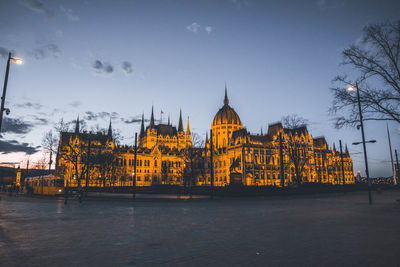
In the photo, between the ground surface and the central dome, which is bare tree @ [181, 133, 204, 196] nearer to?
the ground surface

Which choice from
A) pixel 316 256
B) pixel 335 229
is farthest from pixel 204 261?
pixel 335 229

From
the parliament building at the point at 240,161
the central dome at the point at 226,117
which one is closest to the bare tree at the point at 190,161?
the parliament building at the point at 240,161

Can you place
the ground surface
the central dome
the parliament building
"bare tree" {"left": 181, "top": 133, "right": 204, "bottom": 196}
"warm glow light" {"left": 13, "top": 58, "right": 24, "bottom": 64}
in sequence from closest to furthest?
the ground surface → "warm glow light" {"left": 13, "top": 58, "right": 24, "bottom": 64} → "bare tree" {"left": 181, "top": 133, "right": 204, "bottom": 196} → the parliament building → the central dome

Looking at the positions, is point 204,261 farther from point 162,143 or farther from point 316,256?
point 162,143

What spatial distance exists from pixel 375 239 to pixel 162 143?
548ft

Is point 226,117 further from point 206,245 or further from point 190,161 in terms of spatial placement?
point 206,245

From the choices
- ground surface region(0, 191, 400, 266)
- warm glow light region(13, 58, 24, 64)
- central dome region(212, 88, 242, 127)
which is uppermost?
central dome region(212, 88, 242, 127)

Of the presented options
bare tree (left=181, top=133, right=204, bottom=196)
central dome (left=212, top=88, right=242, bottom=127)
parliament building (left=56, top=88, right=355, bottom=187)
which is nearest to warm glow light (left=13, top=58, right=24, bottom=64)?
bare tree (left=181, top=133, right=204, bottom=196)

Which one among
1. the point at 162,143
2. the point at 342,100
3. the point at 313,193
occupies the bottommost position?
the point at 313,193

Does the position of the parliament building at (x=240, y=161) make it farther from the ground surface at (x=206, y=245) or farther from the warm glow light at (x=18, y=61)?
the ground surface at (x=206, y=245)

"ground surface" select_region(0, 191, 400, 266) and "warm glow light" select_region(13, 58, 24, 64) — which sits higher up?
"warm glow light" select_region(13, 58, 24, 64)

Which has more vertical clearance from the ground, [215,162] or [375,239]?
[215,162]

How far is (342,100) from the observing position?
23.2m

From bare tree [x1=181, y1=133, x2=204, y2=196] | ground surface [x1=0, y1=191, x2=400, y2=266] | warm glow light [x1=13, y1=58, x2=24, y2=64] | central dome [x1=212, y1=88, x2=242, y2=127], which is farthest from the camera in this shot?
central dome [x1=212, y1=88, x2=242, y2=127]
